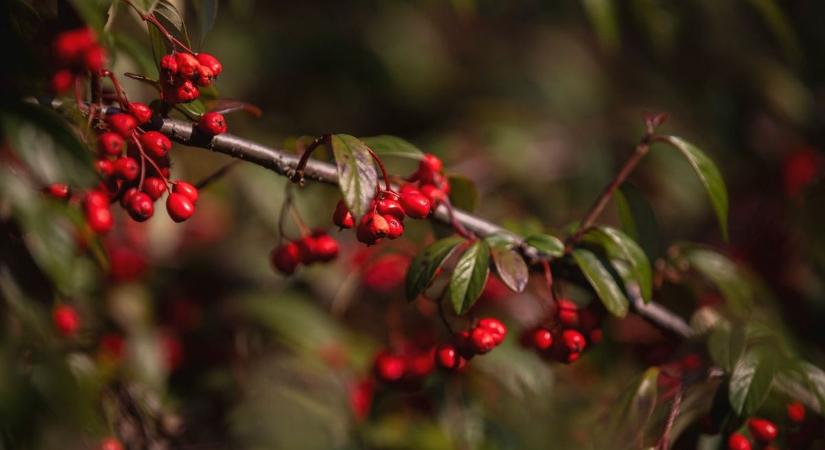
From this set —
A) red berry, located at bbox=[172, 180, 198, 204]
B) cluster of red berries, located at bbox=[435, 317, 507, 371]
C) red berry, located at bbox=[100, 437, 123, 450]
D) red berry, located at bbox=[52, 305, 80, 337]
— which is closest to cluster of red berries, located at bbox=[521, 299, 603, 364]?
cluster of red berries, located at bbox=[435, 317, 507, 371]

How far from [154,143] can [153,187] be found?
2.8 inches

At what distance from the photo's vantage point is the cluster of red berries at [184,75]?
3.59 feet

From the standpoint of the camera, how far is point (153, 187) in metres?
1.14

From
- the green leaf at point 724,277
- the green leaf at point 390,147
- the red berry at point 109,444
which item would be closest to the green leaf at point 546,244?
the green leaf at point 390,147

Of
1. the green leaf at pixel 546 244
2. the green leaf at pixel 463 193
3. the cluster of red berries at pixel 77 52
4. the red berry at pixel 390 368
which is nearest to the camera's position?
the cluster of red berries at pixel 77 52

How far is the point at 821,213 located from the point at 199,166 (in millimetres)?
2086

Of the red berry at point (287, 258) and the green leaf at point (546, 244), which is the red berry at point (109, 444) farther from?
the green leaf at point (546, 244)

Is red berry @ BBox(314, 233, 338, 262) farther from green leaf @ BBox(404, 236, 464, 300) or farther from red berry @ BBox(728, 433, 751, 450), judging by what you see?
red berry @ BBox(728, 433, 751, 450)

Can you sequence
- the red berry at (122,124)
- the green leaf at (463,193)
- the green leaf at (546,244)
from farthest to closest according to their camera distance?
the green leaf at (463,193) < the green leaf at (546,244) < the red berry at (122,124)

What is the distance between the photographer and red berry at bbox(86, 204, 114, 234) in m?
1.10

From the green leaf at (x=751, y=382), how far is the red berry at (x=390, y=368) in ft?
2.20

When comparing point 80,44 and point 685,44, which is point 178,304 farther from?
point 685,44

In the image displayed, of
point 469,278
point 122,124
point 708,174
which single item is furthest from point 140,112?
point 708,174

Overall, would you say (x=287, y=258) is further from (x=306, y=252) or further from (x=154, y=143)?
(x=154, y=143)
